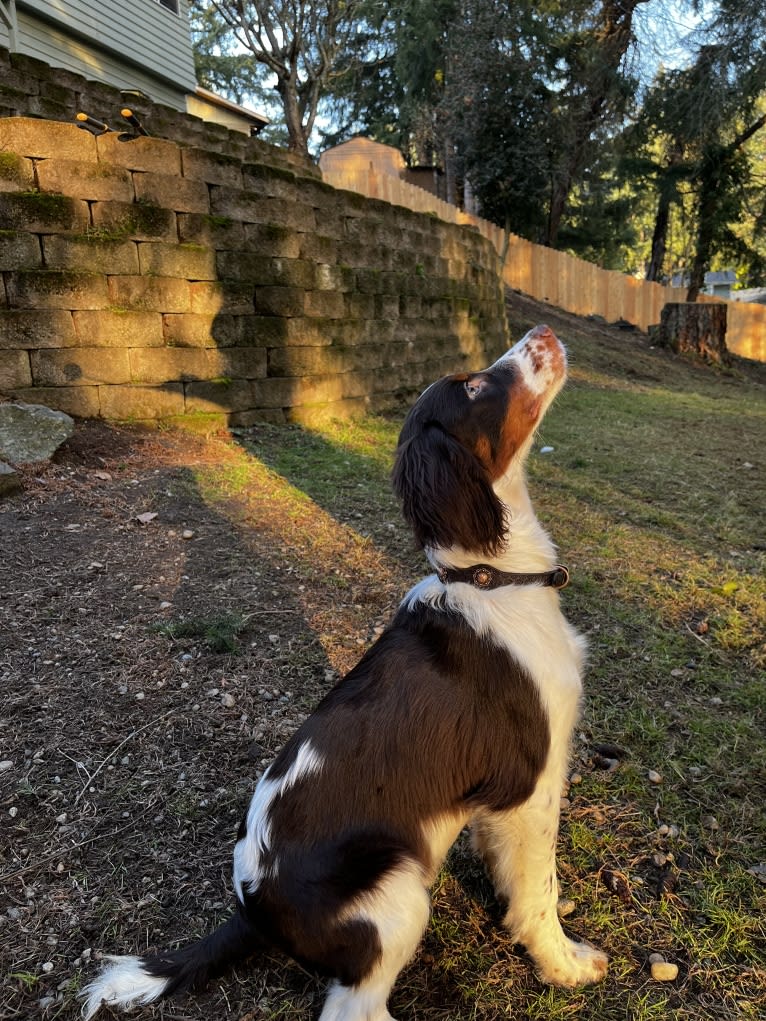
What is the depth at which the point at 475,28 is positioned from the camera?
19188 mm

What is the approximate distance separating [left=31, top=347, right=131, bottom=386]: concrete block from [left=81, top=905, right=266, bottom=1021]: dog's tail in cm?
511

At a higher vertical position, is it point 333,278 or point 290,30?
point 290,30

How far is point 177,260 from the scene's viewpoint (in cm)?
625

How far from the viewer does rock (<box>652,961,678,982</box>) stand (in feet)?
6.32

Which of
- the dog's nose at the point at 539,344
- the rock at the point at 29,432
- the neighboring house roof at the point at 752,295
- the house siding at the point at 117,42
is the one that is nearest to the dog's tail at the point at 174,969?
the dog's nose at the point at 539,344

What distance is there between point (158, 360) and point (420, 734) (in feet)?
17.7

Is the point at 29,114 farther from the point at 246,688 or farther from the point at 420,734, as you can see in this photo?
the point at 420,734

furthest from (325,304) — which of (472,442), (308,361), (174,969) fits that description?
(174,969)

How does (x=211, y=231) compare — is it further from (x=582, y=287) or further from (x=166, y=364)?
(x=582, y=287)

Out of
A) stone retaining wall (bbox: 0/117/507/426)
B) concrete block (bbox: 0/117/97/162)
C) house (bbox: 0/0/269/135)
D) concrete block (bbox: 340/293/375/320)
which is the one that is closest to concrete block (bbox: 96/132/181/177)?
stone retaining wall (bbox: 0/117/507/426)

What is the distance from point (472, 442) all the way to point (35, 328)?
194 inches

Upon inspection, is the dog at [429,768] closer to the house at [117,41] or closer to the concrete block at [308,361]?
the concrete block at [308,361]

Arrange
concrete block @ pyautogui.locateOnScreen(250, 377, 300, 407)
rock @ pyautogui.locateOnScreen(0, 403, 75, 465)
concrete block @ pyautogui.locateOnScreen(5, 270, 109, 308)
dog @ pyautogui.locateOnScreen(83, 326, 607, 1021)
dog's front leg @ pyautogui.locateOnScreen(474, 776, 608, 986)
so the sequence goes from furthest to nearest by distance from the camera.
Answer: concrete block @ pyautogui.locateOnScreen(250, 377, 300, 407), concrete block @ pyautogui.locateOnScreen(5, 270, 109, 308), rock @ pyautogui.locateOnScreen(0, 403, 75, 465), dog's front leg @ pyautogui.locateOnScreen(474, 776, 608, 986), dog @ pyautogui.locateOnScreen(83, 326, 607, 1021)

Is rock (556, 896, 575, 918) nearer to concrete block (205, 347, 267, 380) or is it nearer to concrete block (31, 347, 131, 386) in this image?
concrete block (31, 347, 131, 386)
